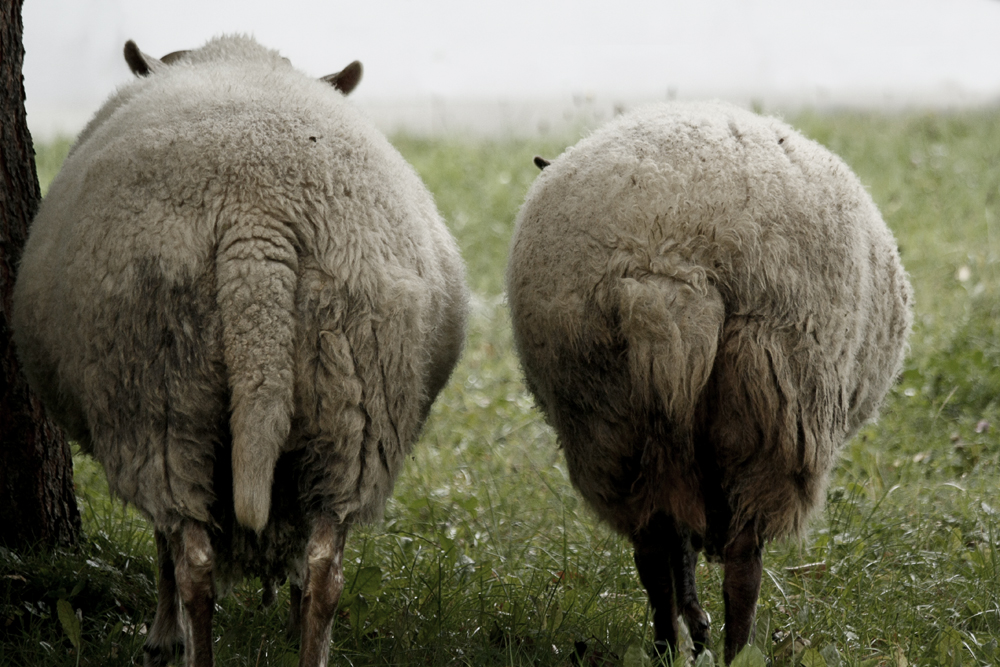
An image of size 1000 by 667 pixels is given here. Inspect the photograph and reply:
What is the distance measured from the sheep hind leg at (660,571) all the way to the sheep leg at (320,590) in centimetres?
89

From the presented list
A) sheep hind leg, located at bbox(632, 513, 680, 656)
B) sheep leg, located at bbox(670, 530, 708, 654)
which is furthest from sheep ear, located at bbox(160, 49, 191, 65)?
sheep leg, located at bbox(670, 530, 708, 654)

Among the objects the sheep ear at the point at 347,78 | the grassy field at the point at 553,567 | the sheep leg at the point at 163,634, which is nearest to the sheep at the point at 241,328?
the sheep leg at the point at 163,634

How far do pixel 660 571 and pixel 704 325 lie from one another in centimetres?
81

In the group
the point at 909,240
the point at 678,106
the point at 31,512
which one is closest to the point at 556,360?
the point at 678,106

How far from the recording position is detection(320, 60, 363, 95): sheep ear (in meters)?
3.43

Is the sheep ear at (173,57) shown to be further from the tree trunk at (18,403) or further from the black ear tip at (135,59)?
the tree trunk at (18,403)

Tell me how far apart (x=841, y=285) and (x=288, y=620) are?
2.04 m

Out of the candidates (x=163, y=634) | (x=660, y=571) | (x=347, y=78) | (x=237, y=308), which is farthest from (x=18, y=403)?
(x=660, y=571)

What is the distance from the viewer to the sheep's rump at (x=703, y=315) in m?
2.40

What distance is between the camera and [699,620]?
2.94 metres

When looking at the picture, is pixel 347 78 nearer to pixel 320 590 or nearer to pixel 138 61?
pixel 138 61

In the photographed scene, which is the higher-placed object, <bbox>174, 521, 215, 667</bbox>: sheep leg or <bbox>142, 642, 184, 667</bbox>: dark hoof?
<bbox>174, 521, 215, 667</bbox>: sheep leg

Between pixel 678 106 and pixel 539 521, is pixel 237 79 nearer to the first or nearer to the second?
pixel 678 106

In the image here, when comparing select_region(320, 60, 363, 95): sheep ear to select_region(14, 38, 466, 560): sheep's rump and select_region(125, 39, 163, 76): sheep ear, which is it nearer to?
select_region(125, 39, 163, 76): sheep ear
